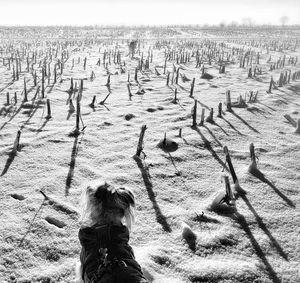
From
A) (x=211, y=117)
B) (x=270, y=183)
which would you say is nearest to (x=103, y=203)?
(x=270, y=183)

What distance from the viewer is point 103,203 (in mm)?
2758

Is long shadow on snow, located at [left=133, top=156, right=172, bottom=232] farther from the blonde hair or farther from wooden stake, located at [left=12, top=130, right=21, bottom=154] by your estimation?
wooden stake, located at [left=12, top=130, right=21, bottom=154]

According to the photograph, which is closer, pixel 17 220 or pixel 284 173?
pixel 17 220

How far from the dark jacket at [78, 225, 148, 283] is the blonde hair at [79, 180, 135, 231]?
117 millimetres

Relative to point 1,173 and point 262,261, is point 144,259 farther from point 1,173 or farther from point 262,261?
point 1,173

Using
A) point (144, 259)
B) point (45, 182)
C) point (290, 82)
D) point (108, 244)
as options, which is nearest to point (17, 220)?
point (45, 182)

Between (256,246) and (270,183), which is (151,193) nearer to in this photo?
(256,246)

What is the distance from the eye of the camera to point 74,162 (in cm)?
572

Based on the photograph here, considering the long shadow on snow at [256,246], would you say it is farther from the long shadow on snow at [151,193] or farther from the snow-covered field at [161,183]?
the long shadow on snow at [151,193]

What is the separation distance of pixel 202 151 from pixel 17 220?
3747mm

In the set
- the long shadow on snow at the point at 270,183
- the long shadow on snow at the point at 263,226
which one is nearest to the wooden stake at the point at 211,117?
the long shadow on snow at the point at 270,183

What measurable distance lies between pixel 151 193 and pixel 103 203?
7.29 ft

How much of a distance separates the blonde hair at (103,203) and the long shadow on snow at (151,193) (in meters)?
1.47

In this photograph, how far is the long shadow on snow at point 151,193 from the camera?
423cm
